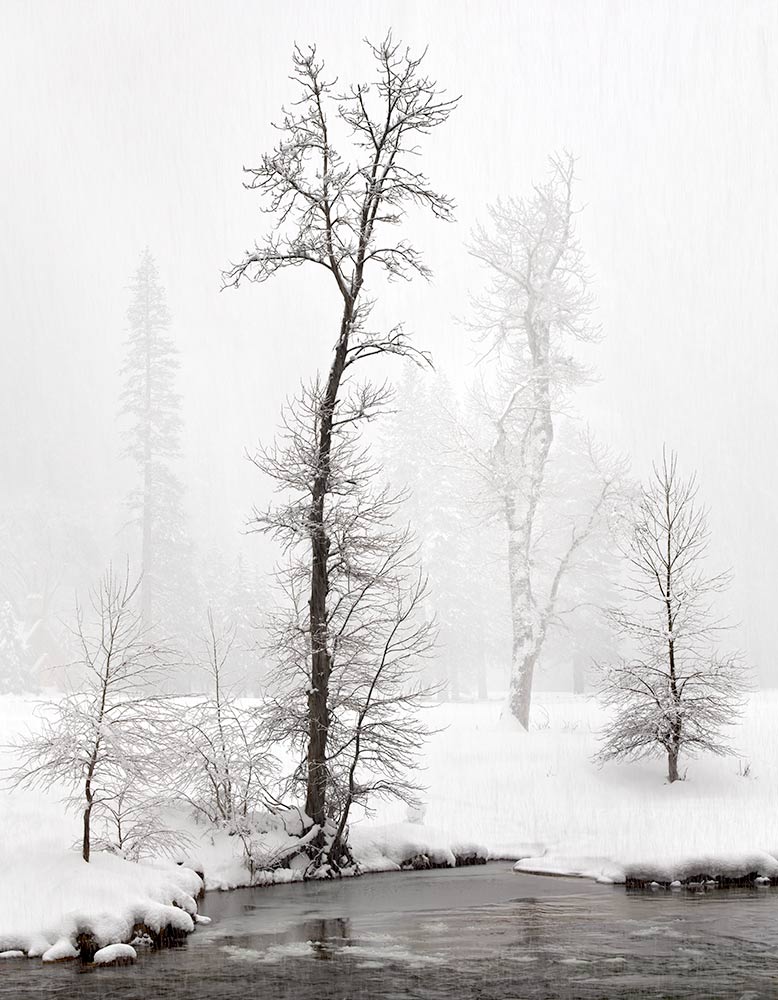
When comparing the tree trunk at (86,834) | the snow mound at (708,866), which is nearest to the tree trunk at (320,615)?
the tree trunk at (86,834)

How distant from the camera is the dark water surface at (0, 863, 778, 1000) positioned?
10.9 m

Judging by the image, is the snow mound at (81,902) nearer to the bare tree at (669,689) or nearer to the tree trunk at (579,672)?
the bare tree at (669,689)

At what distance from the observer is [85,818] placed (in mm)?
14773

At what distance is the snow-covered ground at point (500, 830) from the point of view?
1383 centimetres

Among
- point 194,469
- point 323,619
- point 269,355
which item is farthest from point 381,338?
point 269,355

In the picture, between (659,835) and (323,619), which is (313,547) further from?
(659,835)

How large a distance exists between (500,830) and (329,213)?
42.3 feet

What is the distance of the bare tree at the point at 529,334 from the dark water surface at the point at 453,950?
45.6 feet

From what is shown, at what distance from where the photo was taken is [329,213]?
18.9 metres

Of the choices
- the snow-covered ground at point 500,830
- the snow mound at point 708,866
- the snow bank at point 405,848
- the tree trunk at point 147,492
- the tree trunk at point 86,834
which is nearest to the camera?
the snow-covered ground at point 500,830

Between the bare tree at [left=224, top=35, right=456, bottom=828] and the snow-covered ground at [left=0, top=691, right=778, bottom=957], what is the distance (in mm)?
3399

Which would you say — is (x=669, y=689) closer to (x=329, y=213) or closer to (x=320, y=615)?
(x=320, y=615)

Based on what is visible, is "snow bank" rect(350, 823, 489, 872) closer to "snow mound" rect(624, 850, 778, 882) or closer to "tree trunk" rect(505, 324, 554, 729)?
"snow mound" rect(624, 850, 778, 882)

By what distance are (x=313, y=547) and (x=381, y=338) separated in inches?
166
